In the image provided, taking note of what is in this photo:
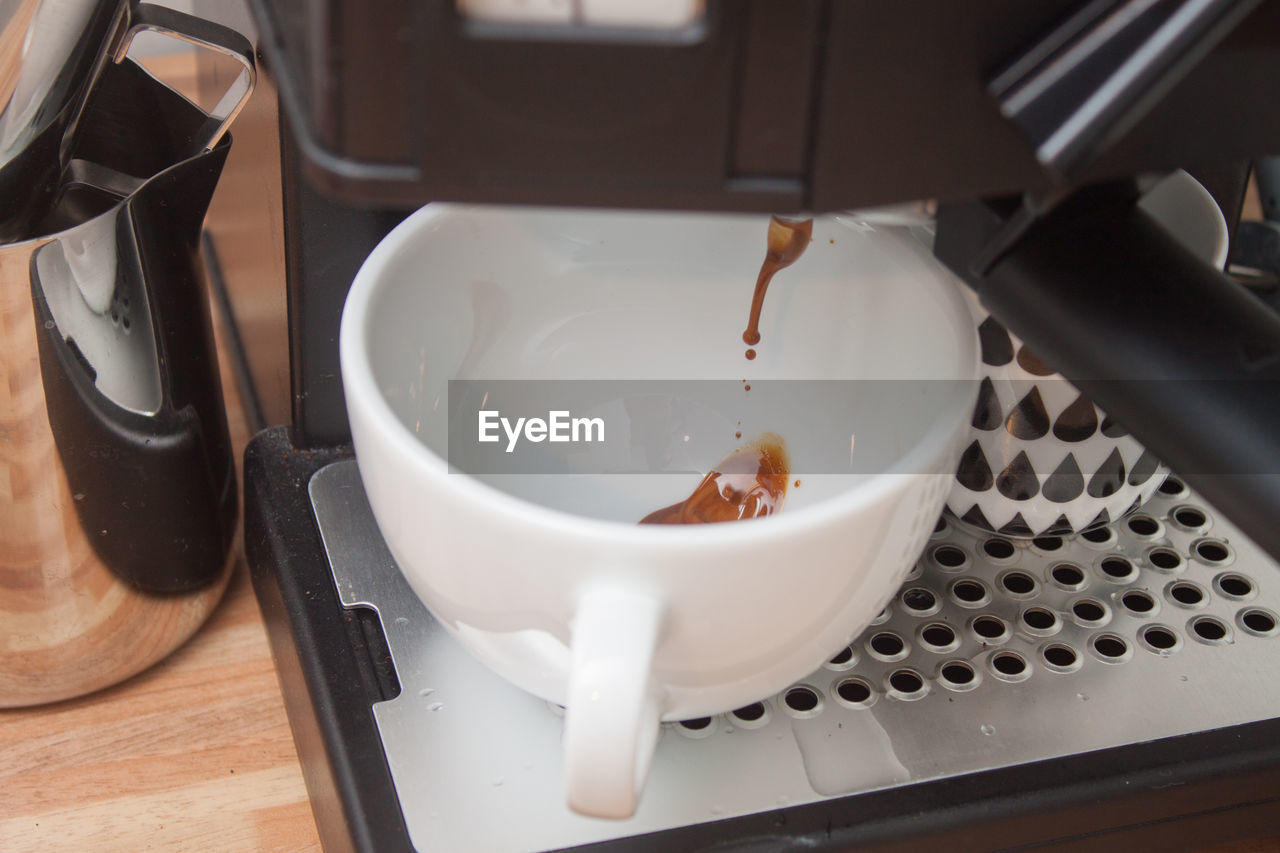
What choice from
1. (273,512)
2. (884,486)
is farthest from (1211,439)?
(273,512)

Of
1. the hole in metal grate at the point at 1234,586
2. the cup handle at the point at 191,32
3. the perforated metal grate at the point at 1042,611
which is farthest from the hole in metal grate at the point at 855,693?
the cup handle at the point at 191,32

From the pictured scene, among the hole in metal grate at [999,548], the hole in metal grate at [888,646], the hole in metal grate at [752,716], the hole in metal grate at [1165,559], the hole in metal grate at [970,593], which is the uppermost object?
the hole in metal grate at [1165,559]

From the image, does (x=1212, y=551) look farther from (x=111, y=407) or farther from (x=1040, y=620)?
(x=111, y=407)

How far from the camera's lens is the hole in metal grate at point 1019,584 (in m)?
0.32

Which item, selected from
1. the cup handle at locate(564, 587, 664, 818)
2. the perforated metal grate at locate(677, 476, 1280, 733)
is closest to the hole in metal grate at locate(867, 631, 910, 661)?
the perforated metal grate at locate(677, 476, 1280, 733)

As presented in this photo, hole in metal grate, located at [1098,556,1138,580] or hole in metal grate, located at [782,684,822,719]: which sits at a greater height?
hole in metal grate, located at [1098,556,1138,580]

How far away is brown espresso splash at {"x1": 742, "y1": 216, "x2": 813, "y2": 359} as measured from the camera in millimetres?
296

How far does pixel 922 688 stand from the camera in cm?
29

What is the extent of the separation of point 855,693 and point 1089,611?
0.23 feet

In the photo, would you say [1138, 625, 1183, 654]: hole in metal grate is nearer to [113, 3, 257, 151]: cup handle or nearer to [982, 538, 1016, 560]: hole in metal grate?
[982, 538, 1016, 560]: hole in metal grate

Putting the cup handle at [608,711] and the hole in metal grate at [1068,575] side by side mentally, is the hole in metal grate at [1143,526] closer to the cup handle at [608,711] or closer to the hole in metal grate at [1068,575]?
the hole in metal grate at [1068,575]

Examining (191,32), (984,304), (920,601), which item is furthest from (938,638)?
(191,32)

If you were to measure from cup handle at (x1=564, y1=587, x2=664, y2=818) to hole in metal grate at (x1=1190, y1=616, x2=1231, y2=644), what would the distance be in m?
0.17

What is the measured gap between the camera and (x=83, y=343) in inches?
11.8
